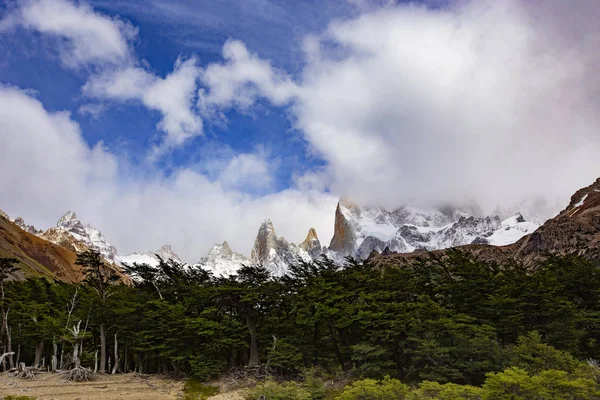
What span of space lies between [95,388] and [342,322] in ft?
63.6

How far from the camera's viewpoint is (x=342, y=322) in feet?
99.6

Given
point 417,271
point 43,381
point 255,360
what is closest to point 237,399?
point 255,360

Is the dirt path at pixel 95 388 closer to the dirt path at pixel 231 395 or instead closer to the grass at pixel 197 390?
the dirt path at pixel 231 395

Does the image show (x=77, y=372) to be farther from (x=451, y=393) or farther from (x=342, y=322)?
(x=451, y=393)

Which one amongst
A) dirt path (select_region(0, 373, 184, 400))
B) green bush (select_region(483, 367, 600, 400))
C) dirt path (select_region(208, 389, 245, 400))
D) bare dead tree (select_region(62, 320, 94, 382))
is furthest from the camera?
bare dead tree (select_region(62, 320, 94, 382))

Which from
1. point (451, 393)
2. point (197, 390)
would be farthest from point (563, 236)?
point (197, 390)

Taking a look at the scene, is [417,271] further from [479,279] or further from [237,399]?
[237,399]

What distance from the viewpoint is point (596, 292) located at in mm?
34406

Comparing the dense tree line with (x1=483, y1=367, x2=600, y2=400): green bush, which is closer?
(x1=483, y1=367, x2=600, y2=400): green bush

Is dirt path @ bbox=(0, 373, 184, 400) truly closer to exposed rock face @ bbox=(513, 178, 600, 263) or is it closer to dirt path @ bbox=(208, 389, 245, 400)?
dirt path @ bbox=(208, 389, 245, 400)

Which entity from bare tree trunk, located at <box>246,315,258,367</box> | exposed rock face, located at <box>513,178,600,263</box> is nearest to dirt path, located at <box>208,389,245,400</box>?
bare tree trunk, located at <box>246,315,258,367</box>

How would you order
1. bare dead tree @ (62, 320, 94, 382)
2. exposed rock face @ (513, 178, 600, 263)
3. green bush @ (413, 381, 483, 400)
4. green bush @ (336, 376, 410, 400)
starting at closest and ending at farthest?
1. green bush @ (413, 381, 483, 400)
2. green bush @ (336, 376, 410, 400)
3. bare dead tree @ (62, 320, 94, 382)
4. exposed rock face @ (513, 178, 600, 263)

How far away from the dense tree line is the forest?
12 centimetres

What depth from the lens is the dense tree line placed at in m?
26.4
